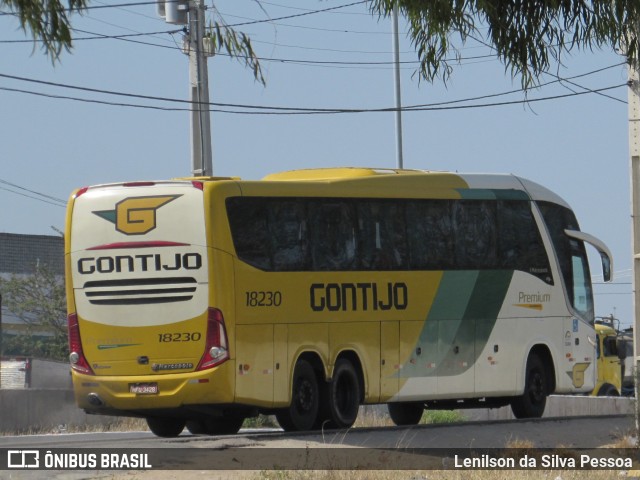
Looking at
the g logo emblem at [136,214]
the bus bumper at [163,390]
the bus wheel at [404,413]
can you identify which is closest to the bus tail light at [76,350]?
the bus bumper at [163,390]

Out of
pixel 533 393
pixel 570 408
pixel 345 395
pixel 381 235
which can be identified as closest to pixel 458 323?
pixel 381 235

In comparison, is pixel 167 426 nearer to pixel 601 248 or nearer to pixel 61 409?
pixel 601 248

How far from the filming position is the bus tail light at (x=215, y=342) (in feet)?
64.8

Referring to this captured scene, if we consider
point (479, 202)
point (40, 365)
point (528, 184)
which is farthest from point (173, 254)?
point (40, 365)

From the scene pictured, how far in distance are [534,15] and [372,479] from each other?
4597 mm

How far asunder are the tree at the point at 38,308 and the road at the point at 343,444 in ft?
144

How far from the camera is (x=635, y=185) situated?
1798 centimetres

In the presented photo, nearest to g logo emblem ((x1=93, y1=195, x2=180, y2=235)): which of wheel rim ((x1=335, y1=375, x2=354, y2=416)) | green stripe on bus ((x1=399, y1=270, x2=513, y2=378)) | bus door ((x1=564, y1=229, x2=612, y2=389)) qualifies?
wheel rim ((x1=335, y1=375, x2=354, y2=416))

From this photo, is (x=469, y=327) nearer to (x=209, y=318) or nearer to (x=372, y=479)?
(x=209, y=318)

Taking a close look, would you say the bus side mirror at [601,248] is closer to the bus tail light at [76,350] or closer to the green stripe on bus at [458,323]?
the green stripe on bus at [458,323]

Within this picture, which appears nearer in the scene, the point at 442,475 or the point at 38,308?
the point at 442,475

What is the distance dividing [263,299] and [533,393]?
6.69 metres

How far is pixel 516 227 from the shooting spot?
24750 millimetres

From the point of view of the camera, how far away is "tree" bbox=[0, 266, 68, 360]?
64.6 m
